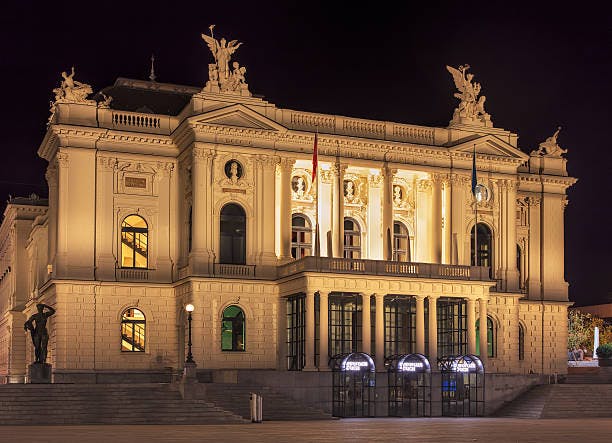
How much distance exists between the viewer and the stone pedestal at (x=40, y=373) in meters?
57.8

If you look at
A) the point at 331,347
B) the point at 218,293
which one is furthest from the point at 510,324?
the point at 218,293

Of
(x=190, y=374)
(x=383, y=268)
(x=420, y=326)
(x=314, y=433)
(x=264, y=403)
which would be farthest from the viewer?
(x=420, y=326)

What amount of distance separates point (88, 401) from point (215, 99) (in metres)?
22.9

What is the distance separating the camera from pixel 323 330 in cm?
6300

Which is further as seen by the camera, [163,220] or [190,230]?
[163,220]

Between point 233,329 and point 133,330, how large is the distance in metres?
5.91

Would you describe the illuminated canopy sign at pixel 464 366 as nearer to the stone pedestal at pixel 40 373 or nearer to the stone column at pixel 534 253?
the stone column at pixel 534 253

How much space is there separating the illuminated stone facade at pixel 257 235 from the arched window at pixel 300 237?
0.14 metres

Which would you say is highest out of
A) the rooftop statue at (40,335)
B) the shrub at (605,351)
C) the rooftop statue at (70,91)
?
the rooftop statue at (70,91)

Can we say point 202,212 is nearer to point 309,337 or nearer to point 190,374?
point 309,337

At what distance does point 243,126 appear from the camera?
221ft

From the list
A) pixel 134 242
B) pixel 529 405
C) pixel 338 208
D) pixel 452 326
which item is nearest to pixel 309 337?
pixel 338 208

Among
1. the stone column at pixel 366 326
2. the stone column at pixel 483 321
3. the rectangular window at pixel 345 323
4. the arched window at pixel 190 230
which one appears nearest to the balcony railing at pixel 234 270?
the arched window at pixel 190 230

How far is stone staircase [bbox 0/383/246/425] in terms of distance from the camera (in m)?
48.9
